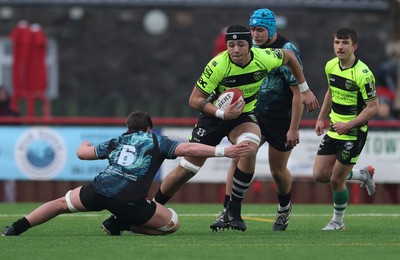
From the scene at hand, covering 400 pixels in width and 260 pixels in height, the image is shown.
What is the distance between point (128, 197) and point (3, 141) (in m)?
7.70

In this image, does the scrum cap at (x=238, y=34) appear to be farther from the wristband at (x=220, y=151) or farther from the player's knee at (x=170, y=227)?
the player's knee at (x=170, y=227)

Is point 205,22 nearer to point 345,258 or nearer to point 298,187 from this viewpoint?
point 298,187

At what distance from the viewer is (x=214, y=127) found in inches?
467

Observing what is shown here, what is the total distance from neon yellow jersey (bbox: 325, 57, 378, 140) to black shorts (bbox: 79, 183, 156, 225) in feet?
7.91

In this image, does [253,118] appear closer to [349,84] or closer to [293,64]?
[293,64]

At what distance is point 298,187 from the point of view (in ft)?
61.5

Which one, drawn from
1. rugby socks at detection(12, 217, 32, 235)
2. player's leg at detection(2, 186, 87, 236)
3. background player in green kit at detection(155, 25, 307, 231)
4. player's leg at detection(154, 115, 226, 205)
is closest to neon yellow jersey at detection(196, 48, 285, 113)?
background player in green kit at detection(155, 25, 307, 231)

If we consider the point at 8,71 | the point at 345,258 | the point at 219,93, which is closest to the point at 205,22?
the point at 8,71

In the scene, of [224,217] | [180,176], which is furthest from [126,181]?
[224,217]

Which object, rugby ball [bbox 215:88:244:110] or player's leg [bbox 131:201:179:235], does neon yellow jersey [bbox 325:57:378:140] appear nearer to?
rugby ball [bbox 215:88:244:110]

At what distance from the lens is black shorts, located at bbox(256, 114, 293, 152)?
1242cm

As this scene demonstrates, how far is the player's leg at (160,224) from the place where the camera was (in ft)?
36.5

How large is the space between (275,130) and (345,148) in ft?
2.33

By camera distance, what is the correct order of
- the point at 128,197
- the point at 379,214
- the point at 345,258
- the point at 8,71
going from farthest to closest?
the point at 8,71 → the point at 379,214 → the point at 128,197 → the point at 345,258
